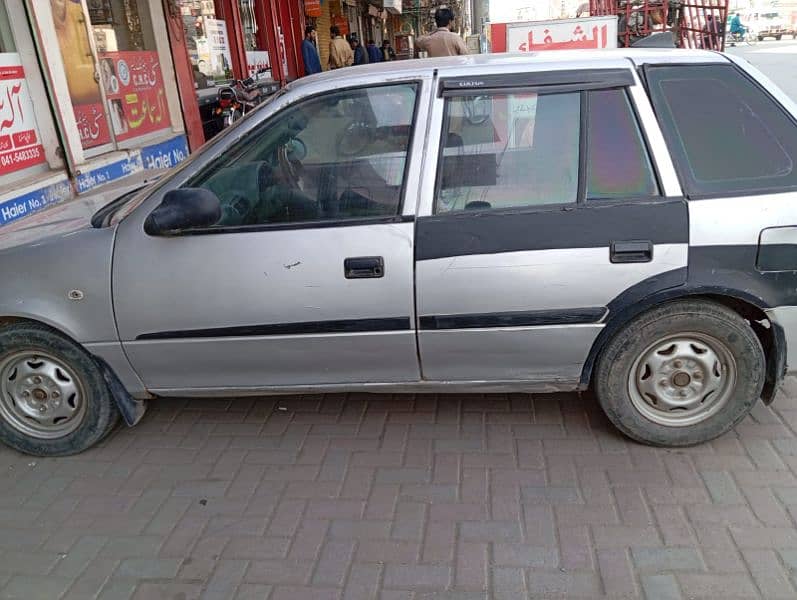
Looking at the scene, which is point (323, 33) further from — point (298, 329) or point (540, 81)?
point (298, 329)

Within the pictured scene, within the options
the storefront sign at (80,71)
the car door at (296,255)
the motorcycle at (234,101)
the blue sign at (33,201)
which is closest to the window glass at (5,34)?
the storefront sign at (80,71)

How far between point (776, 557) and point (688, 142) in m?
1.68

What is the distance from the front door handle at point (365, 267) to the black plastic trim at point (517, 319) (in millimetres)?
286

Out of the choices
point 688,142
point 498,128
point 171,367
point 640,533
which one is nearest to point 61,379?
point 171,367

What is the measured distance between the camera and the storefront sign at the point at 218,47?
9.70 meters

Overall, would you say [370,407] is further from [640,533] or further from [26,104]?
[26,104]

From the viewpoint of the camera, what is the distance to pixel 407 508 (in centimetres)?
269

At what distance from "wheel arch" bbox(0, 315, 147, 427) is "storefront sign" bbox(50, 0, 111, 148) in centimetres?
415

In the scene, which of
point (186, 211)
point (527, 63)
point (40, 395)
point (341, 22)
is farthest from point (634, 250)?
point (341, 22)

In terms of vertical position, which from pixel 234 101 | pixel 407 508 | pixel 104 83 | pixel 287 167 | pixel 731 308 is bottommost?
pixel 407 508

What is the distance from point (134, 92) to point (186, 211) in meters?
5.89

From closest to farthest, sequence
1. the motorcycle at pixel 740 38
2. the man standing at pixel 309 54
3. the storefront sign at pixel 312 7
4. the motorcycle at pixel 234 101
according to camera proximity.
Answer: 1. the motorcycle at pixel 234 101
2. the man standing at pixel 309 54
3. the storefront sign at pixel 312 7
4. the motorcycle at pixel 740 38

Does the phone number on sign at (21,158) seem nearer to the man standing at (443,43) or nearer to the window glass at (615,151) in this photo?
the man standing at (443,43)

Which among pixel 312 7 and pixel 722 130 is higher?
pixel 312 7
